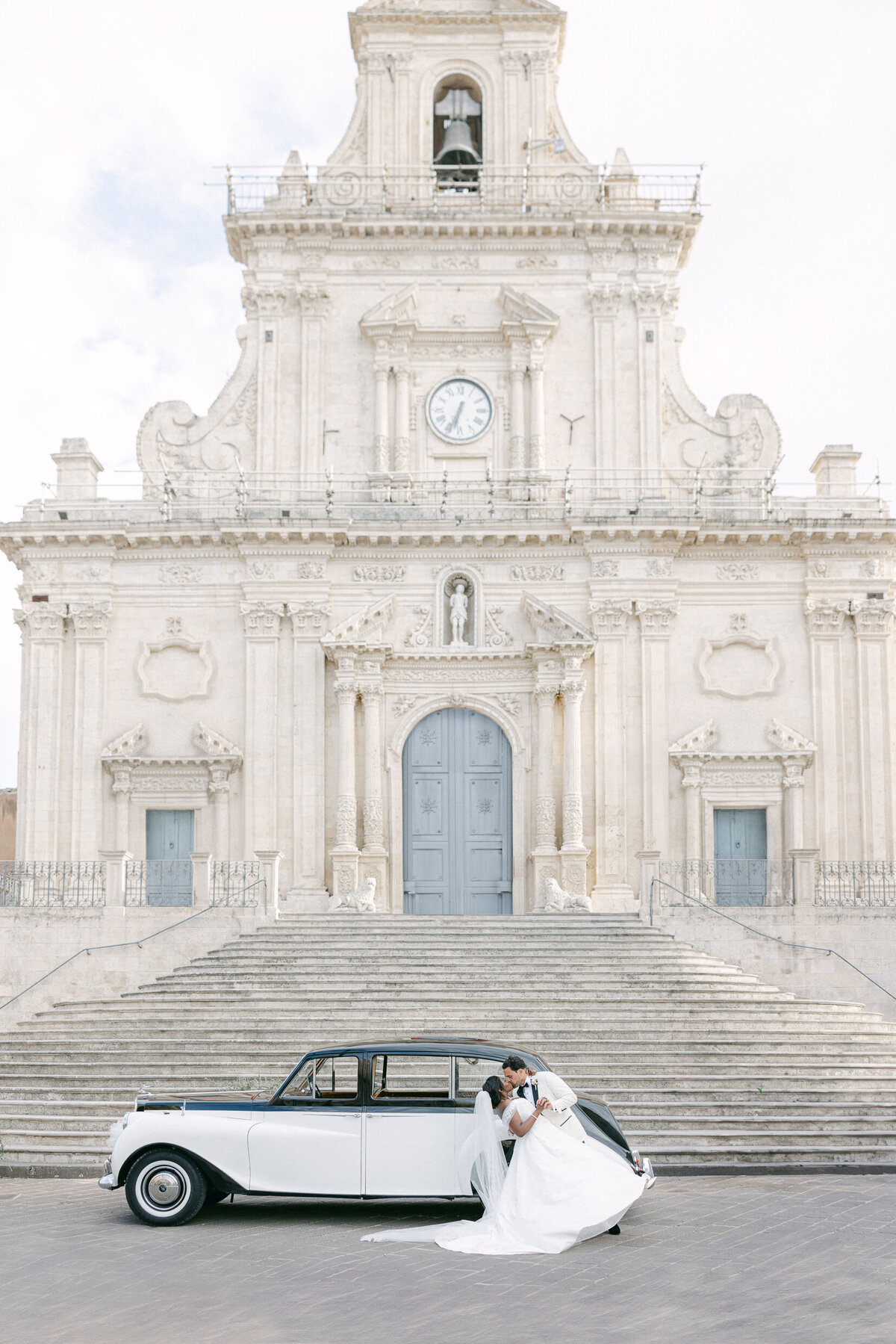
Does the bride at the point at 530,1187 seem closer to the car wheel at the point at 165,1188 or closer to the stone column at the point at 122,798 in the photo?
the car wheel at the point at 165,1188

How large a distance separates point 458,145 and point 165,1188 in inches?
933

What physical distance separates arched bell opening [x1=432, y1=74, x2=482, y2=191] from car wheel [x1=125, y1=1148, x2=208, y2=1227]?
22.8 meters

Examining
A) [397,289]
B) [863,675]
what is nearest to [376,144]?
[397,289]

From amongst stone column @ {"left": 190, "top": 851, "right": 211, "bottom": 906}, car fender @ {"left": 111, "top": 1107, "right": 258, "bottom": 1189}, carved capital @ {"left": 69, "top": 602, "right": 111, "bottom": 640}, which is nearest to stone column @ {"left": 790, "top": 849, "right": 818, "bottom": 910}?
stone column @ {"left": 190, "top": 851, "right": 211, "bottom": 906}

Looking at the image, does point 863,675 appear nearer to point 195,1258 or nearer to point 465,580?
point 465,580

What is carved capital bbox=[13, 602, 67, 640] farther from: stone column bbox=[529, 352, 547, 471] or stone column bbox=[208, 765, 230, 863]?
stone column bbox=[529, 352, 547, 471]

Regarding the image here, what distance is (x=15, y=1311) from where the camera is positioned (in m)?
8.90

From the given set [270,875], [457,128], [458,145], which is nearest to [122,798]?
[270,875]

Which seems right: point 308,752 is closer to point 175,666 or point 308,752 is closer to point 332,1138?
point 175,666

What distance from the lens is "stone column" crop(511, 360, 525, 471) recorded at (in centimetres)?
2812

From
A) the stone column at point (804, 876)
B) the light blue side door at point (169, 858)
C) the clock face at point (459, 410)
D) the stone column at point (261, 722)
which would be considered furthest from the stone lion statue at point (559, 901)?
the clock face at point (459, 410)

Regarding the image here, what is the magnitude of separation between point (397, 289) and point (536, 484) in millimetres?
4869

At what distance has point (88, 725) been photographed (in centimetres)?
2684

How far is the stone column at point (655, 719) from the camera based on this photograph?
2634 centimetres
